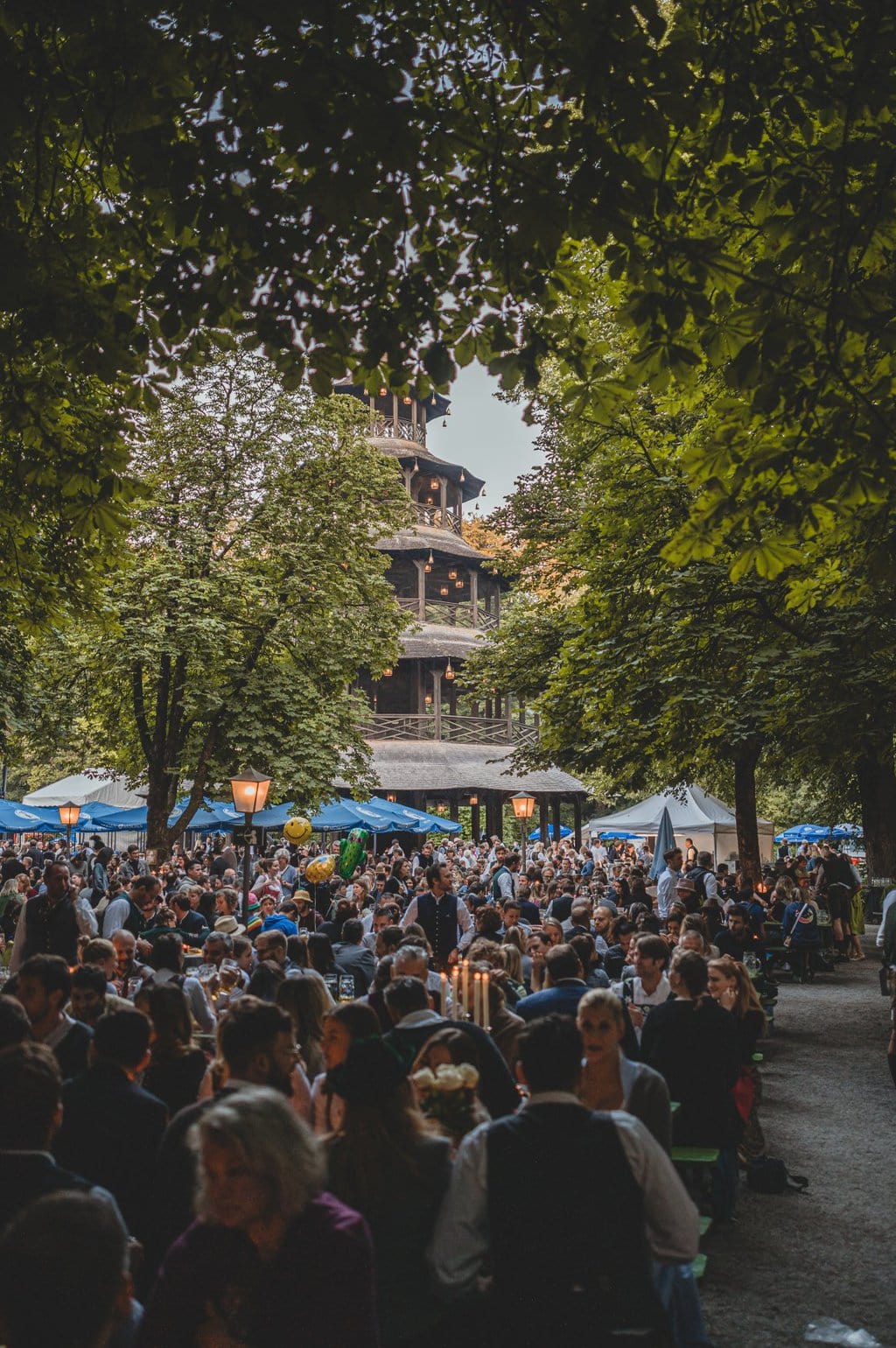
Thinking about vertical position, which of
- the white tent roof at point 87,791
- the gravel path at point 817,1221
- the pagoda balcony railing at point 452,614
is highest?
the pagoda balcony railing at point 452,614

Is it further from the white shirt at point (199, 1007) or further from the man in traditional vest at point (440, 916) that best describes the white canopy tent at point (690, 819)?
the white shirt at point (199, 1007)

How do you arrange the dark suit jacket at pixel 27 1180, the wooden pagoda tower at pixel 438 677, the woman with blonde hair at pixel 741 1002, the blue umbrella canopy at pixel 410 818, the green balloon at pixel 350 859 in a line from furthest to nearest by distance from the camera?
the wooden pagoda tower at pixel 438 677 → the blue umbrella canopy at pixel 410 818 → the green balloon at pixel 350 859 → the woman with blonde hair at pixel 741 1002 → the dark suit jacket at pixel 27 1180

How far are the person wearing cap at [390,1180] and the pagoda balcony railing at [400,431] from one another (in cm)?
4745

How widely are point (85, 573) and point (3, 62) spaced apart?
6.56m

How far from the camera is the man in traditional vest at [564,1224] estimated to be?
10.3 ft

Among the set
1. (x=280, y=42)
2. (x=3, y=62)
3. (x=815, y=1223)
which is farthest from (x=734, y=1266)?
(x=3, y=62)

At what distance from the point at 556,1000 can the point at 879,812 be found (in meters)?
17.2

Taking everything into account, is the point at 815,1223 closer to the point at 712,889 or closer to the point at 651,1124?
the point at 651,1124

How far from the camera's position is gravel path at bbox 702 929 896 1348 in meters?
5.75

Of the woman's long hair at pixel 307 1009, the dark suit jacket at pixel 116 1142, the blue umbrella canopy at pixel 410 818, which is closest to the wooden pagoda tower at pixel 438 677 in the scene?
the blue umbrella canopy at pixel 410 818

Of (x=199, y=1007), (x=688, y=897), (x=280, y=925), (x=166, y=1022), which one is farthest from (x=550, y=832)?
(x=166, y=1022)

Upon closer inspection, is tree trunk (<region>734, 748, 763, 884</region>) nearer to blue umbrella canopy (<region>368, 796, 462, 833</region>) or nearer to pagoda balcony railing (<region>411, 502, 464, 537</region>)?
blue umbrella canopy (<region>368, 796, 462, 833</region>)

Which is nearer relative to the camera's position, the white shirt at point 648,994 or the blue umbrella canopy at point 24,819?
the white shirt at point 648,994

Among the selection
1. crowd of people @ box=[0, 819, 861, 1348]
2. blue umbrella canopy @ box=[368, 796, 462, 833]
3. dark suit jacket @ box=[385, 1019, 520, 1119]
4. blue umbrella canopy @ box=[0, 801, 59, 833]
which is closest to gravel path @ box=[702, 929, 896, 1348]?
crowd of people @ box=[0, 819, 861, 1348]
